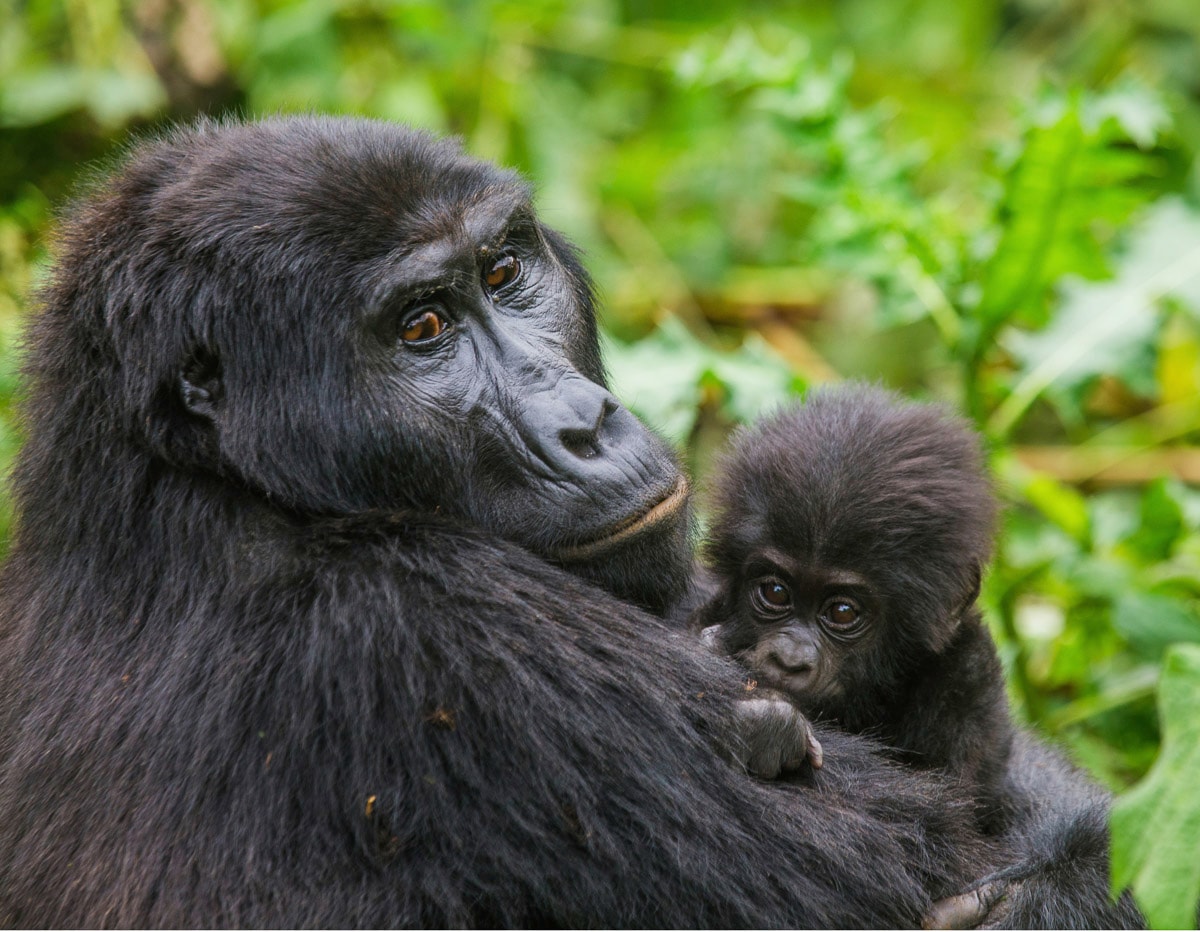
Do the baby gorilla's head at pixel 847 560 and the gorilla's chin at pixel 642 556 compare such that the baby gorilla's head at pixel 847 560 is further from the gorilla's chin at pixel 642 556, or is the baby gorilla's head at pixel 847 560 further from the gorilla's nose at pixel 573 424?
the gorilla's nose at pixel 573 424

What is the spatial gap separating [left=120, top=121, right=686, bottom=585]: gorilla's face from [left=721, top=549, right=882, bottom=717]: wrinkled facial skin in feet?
1.48

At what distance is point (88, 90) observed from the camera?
6.01 m

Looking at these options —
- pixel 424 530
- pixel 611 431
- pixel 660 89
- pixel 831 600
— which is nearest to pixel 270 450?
pixel 424 530

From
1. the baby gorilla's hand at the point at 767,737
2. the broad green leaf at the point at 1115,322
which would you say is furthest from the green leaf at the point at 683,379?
the baby gorilla's hand at the point at 767,737

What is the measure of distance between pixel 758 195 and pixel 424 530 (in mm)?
6054

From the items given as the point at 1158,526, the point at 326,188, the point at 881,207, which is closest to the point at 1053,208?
the point at 881,207

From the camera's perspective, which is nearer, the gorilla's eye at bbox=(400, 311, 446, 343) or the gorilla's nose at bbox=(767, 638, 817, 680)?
the gorilla's eye at bbox=(400, 311, 446, 343)

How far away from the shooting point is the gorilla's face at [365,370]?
8.59 feet

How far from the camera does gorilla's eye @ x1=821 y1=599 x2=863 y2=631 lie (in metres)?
3.11

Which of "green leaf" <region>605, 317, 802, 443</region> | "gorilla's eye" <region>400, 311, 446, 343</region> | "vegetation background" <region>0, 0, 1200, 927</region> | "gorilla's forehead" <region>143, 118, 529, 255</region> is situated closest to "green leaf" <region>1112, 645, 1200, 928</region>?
"vegetation background" <region>0, 0, 1200, 927</region>

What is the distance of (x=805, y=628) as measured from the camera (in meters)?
3.10

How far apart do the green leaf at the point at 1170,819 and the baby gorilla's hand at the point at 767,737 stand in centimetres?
85

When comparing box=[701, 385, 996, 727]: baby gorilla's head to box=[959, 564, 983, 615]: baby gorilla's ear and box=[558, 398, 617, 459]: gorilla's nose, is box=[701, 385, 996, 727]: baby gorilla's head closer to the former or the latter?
box=[959, 564, 983, 615]: baby gorilla's ear

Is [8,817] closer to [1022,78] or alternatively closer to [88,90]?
[88,90]
